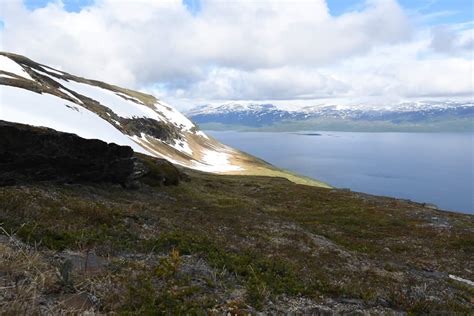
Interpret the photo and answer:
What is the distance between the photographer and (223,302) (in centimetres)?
1042

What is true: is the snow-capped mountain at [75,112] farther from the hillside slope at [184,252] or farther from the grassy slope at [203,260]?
the grassy slope at [203,260]

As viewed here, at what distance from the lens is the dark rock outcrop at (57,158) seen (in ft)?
85.5

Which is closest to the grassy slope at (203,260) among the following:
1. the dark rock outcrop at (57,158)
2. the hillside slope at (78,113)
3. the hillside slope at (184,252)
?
the hillside slope at (184,252)

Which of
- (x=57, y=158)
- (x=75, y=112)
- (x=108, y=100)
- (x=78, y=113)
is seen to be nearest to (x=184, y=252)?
(x=57, y=158)

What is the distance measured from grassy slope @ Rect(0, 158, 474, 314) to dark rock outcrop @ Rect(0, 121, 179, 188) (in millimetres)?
1599

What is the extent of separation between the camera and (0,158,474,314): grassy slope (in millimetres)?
9359

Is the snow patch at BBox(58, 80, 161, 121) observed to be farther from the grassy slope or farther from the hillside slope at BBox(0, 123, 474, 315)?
the grassy slope

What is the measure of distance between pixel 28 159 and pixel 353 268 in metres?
24.0

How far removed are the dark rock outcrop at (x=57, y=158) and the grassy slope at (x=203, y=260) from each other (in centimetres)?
160

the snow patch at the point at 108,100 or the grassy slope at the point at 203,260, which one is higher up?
the snow patch at the point at 108,100

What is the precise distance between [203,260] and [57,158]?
65.8 ft

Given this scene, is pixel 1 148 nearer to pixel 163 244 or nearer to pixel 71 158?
pixel 71 158

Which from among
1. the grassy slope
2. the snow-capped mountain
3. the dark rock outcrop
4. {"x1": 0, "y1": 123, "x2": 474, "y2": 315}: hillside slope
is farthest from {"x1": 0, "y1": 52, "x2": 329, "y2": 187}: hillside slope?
the grassy slope

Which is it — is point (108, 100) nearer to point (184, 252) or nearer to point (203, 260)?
point (184, 252)
